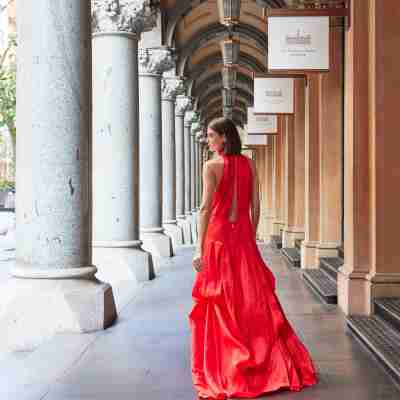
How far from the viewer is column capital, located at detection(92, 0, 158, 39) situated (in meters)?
9.73

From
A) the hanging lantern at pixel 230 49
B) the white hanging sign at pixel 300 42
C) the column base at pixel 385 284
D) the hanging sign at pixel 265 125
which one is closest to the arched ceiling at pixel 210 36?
the hanging lantern at pixel 230 49

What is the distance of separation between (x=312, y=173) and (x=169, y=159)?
23.1 ft

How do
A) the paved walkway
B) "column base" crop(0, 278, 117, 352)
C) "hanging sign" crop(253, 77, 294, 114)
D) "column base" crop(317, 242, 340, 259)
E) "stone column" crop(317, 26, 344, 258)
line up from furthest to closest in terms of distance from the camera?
"hanging sign" crop(253, 77, 294, 114) → "column base" crop(317, 242, 340, 259) → "stone column" crop(317, 26, 344, 258) → "column base" crop(0, 278, 117, 352) → the paved walkway

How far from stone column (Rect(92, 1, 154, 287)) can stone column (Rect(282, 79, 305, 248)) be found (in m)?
5.01

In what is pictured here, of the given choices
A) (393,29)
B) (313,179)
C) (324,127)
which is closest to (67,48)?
(393,29)

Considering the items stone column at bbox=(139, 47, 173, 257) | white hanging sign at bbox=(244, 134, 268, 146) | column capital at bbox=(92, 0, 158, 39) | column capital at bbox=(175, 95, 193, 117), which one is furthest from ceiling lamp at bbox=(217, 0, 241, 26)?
column capital at bbox=(175, 95, 193, 117)

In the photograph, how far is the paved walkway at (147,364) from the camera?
4539mm

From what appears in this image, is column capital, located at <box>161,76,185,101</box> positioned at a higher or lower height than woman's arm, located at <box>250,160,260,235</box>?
higher

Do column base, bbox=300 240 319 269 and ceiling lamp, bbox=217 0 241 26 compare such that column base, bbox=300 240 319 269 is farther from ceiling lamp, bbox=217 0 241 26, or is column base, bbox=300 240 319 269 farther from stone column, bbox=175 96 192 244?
stone column, bbox=175 96 192 244

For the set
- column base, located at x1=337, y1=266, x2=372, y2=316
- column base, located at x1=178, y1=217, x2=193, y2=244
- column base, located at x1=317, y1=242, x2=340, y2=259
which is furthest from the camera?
column base, located at x1=178, y1=217, x2=193, y2=244

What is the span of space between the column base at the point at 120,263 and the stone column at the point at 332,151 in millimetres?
2792

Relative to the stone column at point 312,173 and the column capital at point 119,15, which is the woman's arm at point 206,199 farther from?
the stone column at point 312,173

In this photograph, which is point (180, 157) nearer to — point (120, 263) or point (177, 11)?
point (177, 11)

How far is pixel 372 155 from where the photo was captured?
286 inches
